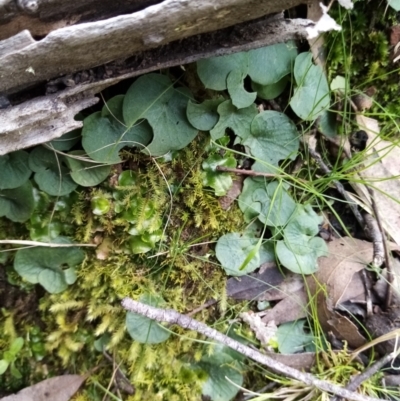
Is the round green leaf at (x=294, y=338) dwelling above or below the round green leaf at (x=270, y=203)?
below

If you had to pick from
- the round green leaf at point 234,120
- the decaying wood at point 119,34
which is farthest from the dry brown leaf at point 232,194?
the decaying wood at point 119,34

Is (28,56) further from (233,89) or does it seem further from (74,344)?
(74,344)

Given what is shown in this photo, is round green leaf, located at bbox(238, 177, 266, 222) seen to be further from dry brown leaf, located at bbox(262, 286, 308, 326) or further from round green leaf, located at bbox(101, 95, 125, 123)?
round green leaf, located at bbox(101, 95, 125, 123)

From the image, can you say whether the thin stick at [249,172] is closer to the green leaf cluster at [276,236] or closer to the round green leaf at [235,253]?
the green leaf cluster at [276,236]

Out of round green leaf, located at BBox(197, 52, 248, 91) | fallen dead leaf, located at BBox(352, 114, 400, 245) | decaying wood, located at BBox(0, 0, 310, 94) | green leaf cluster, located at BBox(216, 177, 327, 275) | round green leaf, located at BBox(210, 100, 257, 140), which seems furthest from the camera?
fallen dead leaf, located at BBox(352, 114, 400, 245)

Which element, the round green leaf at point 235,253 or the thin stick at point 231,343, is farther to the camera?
the round green leaf at point 235,253

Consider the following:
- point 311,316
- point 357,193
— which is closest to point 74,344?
point 311,316

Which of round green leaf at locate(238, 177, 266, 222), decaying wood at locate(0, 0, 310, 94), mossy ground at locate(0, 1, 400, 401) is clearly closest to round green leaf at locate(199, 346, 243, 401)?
mossy ground at locate(0, 1, 400, 401)
